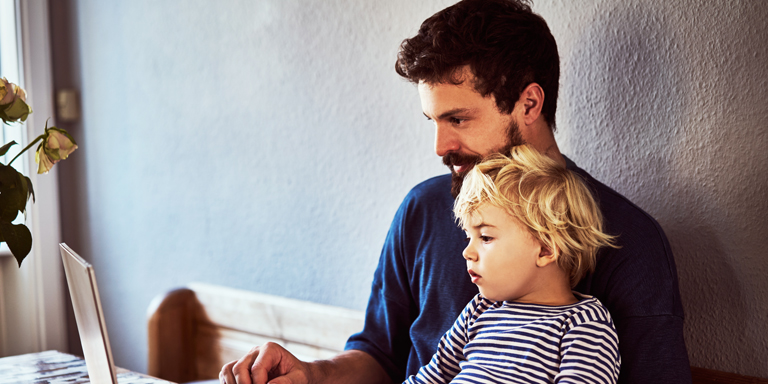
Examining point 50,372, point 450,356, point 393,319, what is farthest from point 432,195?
point 50,372

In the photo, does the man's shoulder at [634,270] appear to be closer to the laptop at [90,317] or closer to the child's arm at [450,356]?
the child's arm at [450,356]

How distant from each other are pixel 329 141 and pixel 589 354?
1.01 m

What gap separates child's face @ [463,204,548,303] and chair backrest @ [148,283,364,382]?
71cm

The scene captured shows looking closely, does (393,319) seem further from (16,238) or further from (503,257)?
(16,238)

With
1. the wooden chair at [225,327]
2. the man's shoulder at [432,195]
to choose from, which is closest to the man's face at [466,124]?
the man's shoulder at [432,195]

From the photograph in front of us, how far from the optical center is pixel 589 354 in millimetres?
845

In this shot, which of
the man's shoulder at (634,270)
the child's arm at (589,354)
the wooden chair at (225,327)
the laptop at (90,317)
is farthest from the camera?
the wooden chair at (225,327)

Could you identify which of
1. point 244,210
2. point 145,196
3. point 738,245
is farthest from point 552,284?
point 145,196

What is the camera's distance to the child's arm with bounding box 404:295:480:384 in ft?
3.30

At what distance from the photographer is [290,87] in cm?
176

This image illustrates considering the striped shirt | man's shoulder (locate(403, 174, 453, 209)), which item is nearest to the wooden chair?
man's shoulder (locate(403, 174, 453, 209))

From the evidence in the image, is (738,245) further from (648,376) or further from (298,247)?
(298,247)

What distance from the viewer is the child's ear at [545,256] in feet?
3.01

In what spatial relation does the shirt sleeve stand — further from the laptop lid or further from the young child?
the laptop lid
